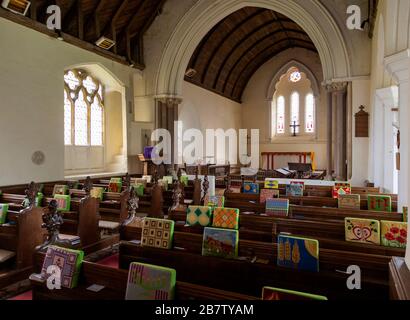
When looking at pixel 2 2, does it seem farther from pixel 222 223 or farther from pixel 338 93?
pixel 338 93

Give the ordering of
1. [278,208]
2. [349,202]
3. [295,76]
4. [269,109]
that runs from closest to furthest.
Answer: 1. [278,208]
2. [349,202]
3. [295,76]
4. [269,109]

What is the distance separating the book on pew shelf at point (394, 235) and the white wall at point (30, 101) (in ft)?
20.8

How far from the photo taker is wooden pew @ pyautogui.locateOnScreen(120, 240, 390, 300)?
6.51ft

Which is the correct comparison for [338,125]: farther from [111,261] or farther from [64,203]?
[64,203]

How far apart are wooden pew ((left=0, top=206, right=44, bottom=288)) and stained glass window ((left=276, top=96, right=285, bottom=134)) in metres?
14.0

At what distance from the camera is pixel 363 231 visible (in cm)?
269

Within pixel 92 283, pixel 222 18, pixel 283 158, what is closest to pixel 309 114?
pixel 283 158

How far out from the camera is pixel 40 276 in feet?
6.93

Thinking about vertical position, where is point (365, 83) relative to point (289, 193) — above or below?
above

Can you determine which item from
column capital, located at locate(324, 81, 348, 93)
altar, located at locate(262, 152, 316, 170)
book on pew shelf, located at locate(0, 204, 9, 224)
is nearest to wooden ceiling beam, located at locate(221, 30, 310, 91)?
altar, located at locate(262, 152, 316, 170)

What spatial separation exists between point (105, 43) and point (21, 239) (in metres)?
6.22

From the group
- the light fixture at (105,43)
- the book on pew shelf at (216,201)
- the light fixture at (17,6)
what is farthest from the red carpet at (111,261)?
the light fixture at (105,43)

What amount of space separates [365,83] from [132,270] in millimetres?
7642

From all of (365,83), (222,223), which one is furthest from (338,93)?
(222,223)
